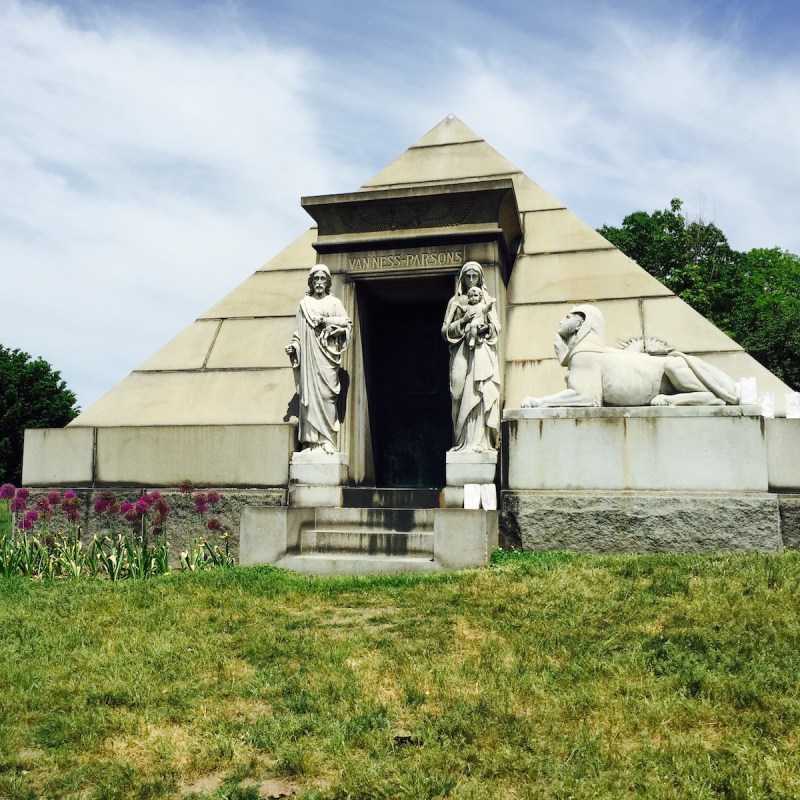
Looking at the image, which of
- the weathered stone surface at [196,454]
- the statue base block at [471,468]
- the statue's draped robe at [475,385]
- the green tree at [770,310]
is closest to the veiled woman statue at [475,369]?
the statue's draped robe at [475,385]

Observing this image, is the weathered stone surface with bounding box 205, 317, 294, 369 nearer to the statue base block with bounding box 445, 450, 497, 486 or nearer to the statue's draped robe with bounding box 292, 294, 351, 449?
the statue's draped robe with bounding box 292, 294, 351, 449

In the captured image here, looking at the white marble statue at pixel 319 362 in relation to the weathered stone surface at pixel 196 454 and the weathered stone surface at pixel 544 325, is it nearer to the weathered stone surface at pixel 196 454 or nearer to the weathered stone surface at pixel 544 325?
the weathered stone surface at pixel 196 454

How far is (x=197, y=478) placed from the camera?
34.4ft

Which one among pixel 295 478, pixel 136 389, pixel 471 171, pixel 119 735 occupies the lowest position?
pixel 119 735

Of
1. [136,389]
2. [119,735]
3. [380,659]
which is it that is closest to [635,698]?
[380,659]

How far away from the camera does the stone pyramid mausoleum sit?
8.43 metres

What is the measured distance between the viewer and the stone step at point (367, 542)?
28.8 ft

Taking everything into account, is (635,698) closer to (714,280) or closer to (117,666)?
(117,666)

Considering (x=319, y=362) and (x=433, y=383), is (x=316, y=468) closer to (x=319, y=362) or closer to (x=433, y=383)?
(x=319, y=362)

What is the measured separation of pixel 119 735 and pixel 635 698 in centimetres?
282

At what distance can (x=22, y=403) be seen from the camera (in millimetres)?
33000

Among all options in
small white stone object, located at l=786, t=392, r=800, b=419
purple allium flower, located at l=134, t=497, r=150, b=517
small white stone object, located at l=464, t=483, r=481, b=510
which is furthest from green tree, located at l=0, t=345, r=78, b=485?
small white stone object, located at l=786, t=392, r=800, b=419

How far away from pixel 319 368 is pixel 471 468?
7.51 ft

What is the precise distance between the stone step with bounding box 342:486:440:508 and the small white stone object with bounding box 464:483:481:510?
0.61m
